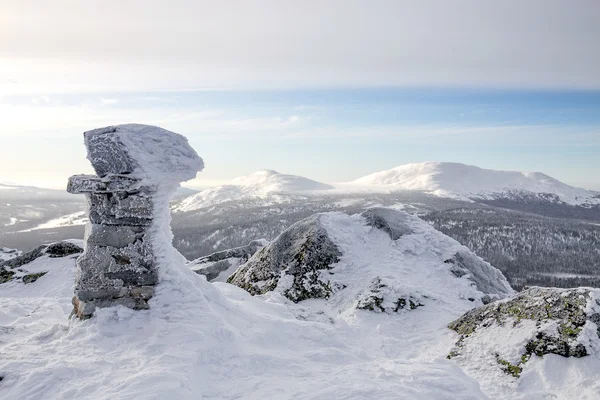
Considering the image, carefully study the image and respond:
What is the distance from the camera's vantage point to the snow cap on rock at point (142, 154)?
11258 millimetres

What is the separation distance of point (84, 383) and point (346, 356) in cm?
635

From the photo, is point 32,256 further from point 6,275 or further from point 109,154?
point 109,154

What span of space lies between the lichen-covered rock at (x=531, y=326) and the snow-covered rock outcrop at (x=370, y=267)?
357cm

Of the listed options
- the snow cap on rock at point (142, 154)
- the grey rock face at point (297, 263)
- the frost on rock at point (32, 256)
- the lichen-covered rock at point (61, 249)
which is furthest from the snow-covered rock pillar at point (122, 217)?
the lichen-covered rock at point (61, 249)

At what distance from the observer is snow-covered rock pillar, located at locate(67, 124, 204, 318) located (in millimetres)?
11180

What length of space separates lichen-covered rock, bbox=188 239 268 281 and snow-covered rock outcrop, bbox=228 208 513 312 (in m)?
12.1

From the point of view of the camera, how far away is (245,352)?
9789mm

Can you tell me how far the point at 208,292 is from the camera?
12422mm

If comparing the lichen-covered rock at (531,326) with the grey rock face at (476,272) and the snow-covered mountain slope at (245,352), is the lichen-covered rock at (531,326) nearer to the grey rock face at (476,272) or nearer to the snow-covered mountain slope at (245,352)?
the snow-covered mountain slope at (245,352)

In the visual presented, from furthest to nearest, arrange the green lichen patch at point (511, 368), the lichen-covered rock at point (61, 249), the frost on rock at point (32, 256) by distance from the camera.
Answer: the lichen-covered rock at point (61, 249), the frost on rock at point (32, 256), the green lichen patch at point (511, 368)

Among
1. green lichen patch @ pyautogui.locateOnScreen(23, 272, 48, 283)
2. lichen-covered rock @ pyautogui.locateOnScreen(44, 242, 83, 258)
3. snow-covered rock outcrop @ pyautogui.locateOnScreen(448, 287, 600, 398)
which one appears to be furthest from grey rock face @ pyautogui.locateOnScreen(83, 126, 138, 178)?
lichen-covered rock @ pyautogui.locateOnScreen(44, 242, 83, 258)

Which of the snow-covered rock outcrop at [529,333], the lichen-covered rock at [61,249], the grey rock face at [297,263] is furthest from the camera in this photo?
the lichen-covered rock at [61,249]

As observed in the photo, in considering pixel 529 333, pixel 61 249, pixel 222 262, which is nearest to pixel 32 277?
pixel 61 249

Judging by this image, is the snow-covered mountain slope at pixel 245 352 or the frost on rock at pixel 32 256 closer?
the snow-covered mountain slope at pixel 245 352
